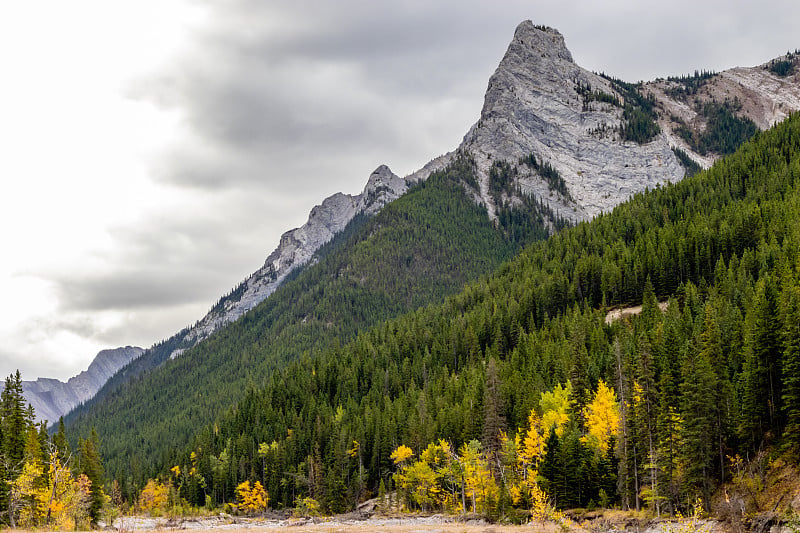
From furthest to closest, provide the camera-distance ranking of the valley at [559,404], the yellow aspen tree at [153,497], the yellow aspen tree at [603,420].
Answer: the yellow aspen tree at [153,497]
the yellow aspen tree at [603,420]
the valley at [559,404]

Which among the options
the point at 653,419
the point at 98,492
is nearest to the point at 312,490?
the point at 98,492

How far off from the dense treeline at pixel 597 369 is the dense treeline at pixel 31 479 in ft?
147

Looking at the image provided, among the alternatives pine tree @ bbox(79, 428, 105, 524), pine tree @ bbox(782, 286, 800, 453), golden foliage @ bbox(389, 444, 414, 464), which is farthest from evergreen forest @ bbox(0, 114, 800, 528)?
golden foliage @ bbox(389, 444, 414, 464)

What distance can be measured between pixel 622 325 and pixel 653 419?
5326 centimetres

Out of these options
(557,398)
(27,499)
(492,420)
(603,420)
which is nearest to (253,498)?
A: (27,499)

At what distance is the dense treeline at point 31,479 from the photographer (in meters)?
60.4

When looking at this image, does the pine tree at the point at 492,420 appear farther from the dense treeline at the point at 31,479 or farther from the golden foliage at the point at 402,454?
the dense treeline at the point at 31,479

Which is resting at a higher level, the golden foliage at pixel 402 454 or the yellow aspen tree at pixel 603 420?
the yellow aspen tree at pixel 603 420

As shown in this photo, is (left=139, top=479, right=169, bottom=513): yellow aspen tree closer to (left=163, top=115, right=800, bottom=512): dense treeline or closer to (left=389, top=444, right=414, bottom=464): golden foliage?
(left=163, top=115, right=800, bottom=512): dense treeline

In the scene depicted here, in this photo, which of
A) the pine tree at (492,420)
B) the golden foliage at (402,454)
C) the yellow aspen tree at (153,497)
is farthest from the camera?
the yellow aspen tree at (153,497)

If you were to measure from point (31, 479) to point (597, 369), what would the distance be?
240 ft

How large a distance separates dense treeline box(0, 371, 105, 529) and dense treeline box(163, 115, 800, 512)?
44.8 metres

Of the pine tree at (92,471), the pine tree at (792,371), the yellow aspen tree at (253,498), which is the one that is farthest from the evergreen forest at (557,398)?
the yellow aspen tree at (253,498)

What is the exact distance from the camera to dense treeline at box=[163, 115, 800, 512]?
55.5 m
